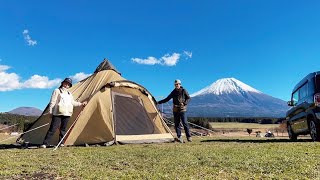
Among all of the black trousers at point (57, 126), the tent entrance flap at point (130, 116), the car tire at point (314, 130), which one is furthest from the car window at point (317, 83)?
the black trousers at point (57, 126)

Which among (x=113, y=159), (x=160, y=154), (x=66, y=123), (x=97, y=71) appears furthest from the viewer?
(x=97, y=71)

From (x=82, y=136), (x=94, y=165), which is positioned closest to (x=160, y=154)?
(x=94, y=165)

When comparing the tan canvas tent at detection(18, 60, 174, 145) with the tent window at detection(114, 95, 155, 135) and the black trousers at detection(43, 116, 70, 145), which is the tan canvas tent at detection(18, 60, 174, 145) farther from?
the black trousers at detection(43, 116, 70, 145)

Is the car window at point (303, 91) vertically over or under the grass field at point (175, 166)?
over

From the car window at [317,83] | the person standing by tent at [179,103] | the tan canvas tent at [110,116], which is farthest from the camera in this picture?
the person standing by tent at [179,103]

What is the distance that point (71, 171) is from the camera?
23.1ft

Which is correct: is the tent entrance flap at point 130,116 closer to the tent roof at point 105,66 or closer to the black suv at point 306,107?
the tent roof at point 105,66

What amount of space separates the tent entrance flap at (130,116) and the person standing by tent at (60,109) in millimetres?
1822

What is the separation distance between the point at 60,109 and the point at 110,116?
195cm

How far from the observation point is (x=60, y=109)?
42.8 feet

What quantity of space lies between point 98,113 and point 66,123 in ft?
4.25

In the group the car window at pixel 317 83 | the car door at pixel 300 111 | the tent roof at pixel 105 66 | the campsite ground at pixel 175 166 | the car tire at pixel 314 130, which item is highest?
the tent roof at pixel 105 66

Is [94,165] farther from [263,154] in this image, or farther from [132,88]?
[132,88]

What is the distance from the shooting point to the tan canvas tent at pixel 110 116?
45.2 feet
